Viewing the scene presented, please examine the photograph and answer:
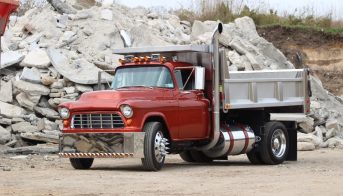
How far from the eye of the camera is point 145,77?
55.2 feet

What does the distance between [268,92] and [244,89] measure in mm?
919

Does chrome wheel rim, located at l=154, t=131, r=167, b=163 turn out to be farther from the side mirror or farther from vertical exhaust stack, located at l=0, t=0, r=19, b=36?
vertical exhaust stack, located at l=0, t=0, r=19, b=36

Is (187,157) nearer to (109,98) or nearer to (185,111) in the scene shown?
(185,111)

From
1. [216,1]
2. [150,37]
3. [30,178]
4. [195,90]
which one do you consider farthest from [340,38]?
[30,178]

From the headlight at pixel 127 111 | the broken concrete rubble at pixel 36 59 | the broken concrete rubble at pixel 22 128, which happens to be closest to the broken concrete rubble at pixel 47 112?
the broken concrete rubble at pixel 22 128

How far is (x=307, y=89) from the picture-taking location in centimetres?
1955

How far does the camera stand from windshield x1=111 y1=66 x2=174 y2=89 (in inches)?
658

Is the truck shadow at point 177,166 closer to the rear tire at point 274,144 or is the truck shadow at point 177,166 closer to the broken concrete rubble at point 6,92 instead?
the rear tire at point 274,144

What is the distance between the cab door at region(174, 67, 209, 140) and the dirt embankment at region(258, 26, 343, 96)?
21.0 meters

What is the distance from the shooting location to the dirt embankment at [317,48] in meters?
38.2

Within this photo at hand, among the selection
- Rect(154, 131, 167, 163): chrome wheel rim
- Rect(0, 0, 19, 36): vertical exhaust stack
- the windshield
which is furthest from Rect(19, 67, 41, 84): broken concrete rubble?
Rect(0, 0, 19, 36): vertical exhaust stack

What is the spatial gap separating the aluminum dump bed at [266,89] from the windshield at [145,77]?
1441 millimetres

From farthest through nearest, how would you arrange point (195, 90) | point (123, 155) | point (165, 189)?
point (195, 90) → point (123, 155) → point (165, 189)

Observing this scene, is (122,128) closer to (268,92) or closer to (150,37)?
(268,92)
